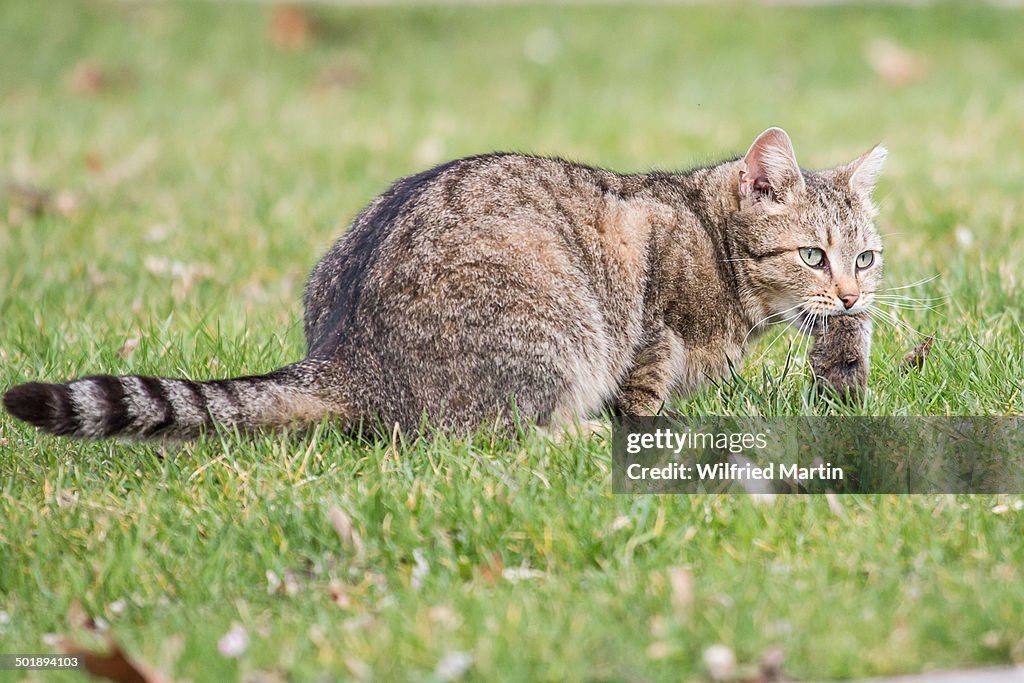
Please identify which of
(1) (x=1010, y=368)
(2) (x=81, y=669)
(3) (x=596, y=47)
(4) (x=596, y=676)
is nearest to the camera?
(4) (x=596, y=676)

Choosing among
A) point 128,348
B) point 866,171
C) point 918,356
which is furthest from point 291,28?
point 918,356

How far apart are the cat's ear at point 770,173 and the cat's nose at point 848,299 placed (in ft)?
1.31

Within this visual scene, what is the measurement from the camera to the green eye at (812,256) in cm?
432

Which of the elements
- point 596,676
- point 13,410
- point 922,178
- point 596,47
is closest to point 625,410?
point 596,676

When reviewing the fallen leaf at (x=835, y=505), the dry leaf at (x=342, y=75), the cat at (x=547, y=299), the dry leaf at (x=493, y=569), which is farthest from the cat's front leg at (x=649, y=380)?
the dry leaf at (x=342, y=75)

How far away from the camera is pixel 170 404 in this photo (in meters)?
3.64

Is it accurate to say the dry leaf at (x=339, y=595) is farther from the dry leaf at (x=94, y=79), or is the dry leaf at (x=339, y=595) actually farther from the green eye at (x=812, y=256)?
the dry leaf at (x=94, y=79)

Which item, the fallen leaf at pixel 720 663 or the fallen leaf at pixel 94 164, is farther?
the fallen leaf at pixel 94 164

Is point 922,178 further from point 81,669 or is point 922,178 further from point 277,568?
point 81,669

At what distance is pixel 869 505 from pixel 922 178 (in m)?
4.32

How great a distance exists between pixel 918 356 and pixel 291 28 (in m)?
8.16

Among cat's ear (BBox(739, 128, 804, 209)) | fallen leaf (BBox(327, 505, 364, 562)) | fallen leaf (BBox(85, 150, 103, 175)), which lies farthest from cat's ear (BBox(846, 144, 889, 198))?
fallen leaf (BBox(85, 150, 103, 175))

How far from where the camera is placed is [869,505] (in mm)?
3385

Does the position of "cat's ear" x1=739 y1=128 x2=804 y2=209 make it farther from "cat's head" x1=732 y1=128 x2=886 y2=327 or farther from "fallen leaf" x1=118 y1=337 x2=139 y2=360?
"fallen leaf" x1=118 y1=337 x2=139 y2=360
